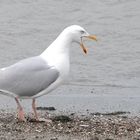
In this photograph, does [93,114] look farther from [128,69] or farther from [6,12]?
[6,12]

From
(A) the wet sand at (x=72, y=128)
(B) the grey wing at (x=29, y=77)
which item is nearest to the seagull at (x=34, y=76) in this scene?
(B) the grey wing at (x=29, y=77)

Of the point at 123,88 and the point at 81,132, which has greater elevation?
the point at 81,132

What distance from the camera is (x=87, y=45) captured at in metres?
17.0

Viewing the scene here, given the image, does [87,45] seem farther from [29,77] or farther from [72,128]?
[72,128]

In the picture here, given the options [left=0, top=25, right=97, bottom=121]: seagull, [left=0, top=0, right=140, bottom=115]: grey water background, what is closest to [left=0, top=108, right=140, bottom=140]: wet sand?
[left=0, top=25, right=97, bottom=121]: seagull

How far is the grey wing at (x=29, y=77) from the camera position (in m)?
9.24

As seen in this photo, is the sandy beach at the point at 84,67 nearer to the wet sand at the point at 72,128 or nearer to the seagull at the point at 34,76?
the wet sand at the point at 72,128

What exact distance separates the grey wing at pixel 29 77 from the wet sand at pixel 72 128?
46cm

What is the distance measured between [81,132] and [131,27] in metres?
10.0

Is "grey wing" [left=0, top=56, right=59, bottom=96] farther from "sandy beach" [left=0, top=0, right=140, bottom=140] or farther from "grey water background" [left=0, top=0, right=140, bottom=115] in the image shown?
"grey water background" [left=0, top=0, right=140, bottom=115]

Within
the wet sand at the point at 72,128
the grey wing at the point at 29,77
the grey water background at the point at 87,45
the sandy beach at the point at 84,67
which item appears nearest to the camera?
the wet sand at the point at 72,128

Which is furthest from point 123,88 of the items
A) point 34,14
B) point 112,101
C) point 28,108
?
point 34,14

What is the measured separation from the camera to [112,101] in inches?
470

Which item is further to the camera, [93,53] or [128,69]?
[93,53]
